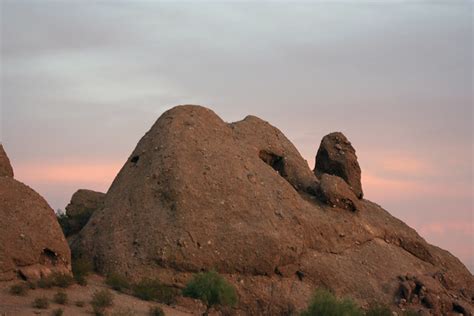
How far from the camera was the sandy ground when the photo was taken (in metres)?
27.2

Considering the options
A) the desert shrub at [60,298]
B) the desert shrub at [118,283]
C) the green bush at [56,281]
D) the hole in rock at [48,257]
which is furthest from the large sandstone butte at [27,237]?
the desert shrub at [60,298]

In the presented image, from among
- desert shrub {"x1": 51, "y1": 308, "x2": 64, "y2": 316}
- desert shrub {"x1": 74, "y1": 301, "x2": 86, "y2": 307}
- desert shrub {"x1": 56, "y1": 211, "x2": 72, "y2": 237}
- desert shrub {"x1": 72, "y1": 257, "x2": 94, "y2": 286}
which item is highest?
desert shrub {"x1": 56, "y1": 211, "x2": 72, "y2": 237}

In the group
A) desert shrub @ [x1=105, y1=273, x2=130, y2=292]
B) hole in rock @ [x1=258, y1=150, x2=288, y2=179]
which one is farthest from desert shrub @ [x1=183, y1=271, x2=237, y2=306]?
hole in rock @ [x1=258, y1=150, x2=288, y2=179]

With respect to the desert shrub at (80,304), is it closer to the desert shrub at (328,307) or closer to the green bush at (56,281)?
the green bush at (56,281)

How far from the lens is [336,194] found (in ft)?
123

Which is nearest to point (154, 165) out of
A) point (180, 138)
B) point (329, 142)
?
point (180, 138)

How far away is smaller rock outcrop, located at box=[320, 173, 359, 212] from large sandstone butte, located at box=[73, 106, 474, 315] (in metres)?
0.05

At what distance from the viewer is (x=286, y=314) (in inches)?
1282

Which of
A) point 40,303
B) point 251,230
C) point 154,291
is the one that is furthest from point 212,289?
point 40,303

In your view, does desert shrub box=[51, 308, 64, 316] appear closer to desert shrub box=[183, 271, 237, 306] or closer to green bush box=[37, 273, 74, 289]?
green bush box=[37, 273, 74, 289]

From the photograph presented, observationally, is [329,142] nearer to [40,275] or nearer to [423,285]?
[423,285]

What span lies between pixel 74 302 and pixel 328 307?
7871 millimetres

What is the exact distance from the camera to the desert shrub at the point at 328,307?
29.6 metres

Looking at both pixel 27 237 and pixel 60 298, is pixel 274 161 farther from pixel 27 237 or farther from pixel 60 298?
pixel 60 298
